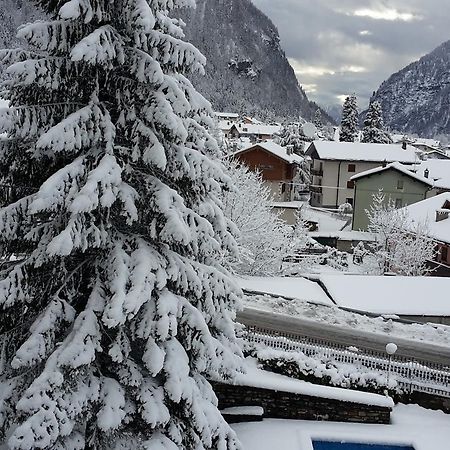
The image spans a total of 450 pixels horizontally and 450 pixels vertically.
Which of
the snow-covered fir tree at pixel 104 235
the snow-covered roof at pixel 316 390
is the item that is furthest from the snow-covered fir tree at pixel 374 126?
the snow-covered fir tree at pixel 104 235

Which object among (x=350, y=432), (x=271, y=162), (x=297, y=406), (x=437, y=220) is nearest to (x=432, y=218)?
(x=437, y=220)

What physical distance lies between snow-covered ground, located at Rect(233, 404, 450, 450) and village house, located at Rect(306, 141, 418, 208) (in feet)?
143

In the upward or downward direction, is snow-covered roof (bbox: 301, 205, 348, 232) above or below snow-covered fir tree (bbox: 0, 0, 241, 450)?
below

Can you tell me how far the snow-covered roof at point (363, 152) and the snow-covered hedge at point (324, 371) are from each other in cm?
4335

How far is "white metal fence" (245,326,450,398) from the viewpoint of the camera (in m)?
14.1

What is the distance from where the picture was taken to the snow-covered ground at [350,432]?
1245 cm

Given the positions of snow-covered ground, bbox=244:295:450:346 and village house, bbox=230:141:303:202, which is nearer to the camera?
snow-covered ground, bbox=244:295:450:346

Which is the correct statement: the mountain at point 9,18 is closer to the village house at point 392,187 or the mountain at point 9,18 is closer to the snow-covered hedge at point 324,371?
the village house at point 392,187

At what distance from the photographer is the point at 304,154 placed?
66.0 metres

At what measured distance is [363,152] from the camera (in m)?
56.4

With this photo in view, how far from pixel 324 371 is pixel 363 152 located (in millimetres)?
45251

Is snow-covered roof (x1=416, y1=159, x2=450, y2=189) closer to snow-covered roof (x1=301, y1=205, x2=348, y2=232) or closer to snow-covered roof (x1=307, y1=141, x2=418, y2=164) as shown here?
snow-covered roof (x1=307, y1=141, x2=418, y2=164)

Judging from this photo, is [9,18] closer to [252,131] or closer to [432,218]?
[252,131]

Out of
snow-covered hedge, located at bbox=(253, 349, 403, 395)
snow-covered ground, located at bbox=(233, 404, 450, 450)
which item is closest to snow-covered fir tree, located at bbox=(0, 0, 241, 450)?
snow-covered ground, located at bbox=(233, 404, 450, 450)
